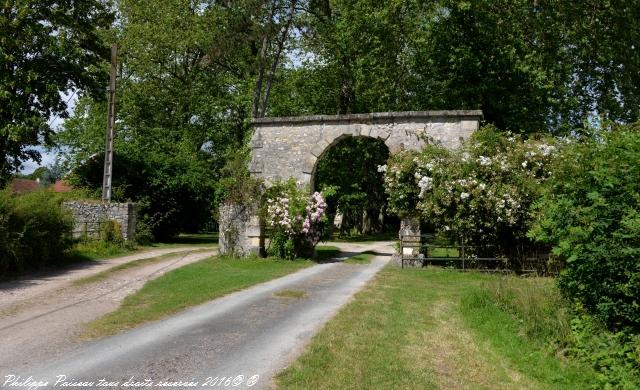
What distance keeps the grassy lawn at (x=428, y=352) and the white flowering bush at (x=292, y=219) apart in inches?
221

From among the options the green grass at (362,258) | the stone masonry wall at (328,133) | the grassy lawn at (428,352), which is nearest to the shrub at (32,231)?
the stone masonry wall at (328,133)

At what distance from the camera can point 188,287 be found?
10.8 metres

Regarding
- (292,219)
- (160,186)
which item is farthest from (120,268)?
(160,186)

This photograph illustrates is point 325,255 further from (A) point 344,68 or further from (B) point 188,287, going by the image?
(A) point 344,68

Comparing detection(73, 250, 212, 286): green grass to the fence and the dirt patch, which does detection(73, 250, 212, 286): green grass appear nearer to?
the dirt patch

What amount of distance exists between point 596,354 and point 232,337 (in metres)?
4.38

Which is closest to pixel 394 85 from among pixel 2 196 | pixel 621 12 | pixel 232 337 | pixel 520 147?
pixel 621 12

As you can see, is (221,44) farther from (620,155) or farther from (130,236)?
(620,155)

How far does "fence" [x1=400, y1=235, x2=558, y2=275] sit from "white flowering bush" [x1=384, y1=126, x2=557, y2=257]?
8.5 inches

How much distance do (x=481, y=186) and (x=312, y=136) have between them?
19.0 ft

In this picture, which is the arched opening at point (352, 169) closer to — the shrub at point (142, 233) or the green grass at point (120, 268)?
the shrub at point (142, 233)

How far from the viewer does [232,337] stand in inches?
272

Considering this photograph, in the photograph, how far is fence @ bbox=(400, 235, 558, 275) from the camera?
44.0 ft

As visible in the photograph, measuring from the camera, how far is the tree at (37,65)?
21.1m
